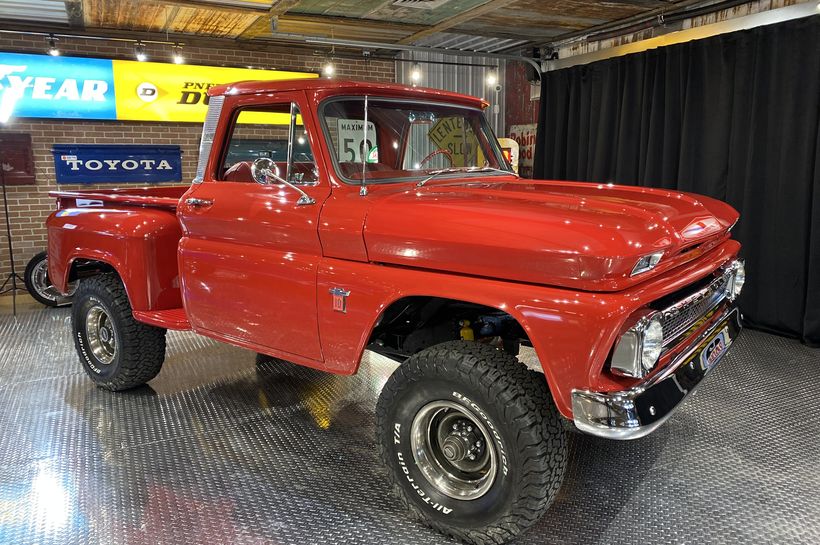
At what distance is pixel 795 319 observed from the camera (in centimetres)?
512

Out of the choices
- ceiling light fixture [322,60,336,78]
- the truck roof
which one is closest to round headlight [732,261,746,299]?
the truck roof

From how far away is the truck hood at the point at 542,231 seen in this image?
6.62ft

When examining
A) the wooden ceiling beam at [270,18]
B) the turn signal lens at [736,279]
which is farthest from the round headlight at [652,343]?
the wooden ceiling beam at [270,18]

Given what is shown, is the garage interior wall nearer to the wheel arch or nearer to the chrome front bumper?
the wheel arch

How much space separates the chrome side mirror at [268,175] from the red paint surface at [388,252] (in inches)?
1.6

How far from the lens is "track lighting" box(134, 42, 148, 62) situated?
6.99 meters

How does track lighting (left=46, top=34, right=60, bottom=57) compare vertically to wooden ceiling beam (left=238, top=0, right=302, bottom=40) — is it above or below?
below

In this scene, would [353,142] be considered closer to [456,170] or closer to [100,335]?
[456,170]

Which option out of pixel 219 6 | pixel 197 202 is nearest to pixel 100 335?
pixel 197 202

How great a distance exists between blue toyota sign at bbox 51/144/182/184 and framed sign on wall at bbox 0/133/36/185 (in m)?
0.26

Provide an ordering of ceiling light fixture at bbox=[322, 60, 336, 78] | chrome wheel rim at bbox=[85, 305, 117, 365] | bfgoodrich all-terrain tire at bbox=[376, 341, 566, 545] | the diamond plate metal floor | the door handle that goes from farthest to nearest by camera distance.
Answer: ceiling light fixture at bbox=[322, 60, 336, 78], chrome wheel rim at bbox=[85, 305, 117, 365], the door handle, the diamond plate metal floor, bfgoodrich all-terrain tire at bbox=[376, 341, 566, 545]

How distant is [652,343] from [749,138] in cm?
401

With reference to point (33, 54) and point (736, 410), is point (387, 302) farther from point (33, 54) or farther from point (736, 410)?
point (33, 54)

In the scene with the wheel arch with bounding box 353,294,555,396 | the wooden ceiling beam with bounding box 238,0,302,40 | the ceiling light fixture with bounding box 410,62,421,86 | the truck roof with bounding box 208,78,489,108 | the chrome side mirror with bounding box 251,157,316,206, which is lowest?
the wheel arch with bounding box 353,294,555,396
